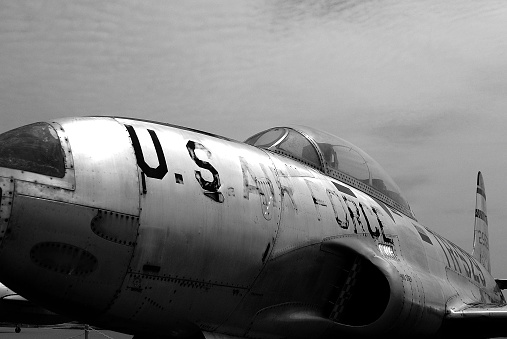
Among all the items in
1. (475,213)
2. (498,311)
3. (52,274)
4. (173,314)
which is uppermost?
(52,274)

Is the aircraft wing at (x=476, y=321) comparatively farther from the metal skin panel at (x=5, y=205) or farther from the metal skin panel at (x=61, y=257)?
the metal skin panel at (x=5, y=205)

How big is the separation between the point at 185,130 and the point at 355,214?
2.52m

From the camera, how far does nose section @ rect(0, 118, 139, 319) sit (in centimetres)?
449

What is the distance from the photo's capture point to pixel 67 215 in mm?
4613

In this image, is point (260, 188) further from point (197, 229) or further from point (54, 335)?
point (54, 335)

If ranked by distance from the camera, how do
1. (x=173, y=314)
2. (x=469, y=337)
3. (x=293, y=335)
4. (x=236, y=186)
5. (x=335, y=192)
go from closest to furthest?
(x=173, y=314), (x=236, y=186), (x=293, y=335), (x=335, y=192), (x=469, y=337)

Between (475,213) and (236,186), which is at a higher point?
(236,186)

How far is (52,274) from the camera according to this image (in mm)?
4680

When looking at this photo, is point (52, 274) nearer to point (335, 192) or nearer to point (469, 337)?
point (335, 192)

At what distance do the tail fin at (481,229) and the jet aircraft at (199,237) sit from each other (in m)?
11.0

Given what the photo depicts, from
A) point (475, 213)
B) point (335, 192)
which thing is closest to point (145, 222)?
point (335, 192)

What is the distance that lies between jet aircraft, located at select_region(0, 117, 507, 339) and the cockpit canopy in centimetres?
3

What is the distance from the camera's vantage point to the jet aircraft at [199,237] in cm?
468

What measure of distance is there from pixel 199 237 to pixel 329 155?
328cm
